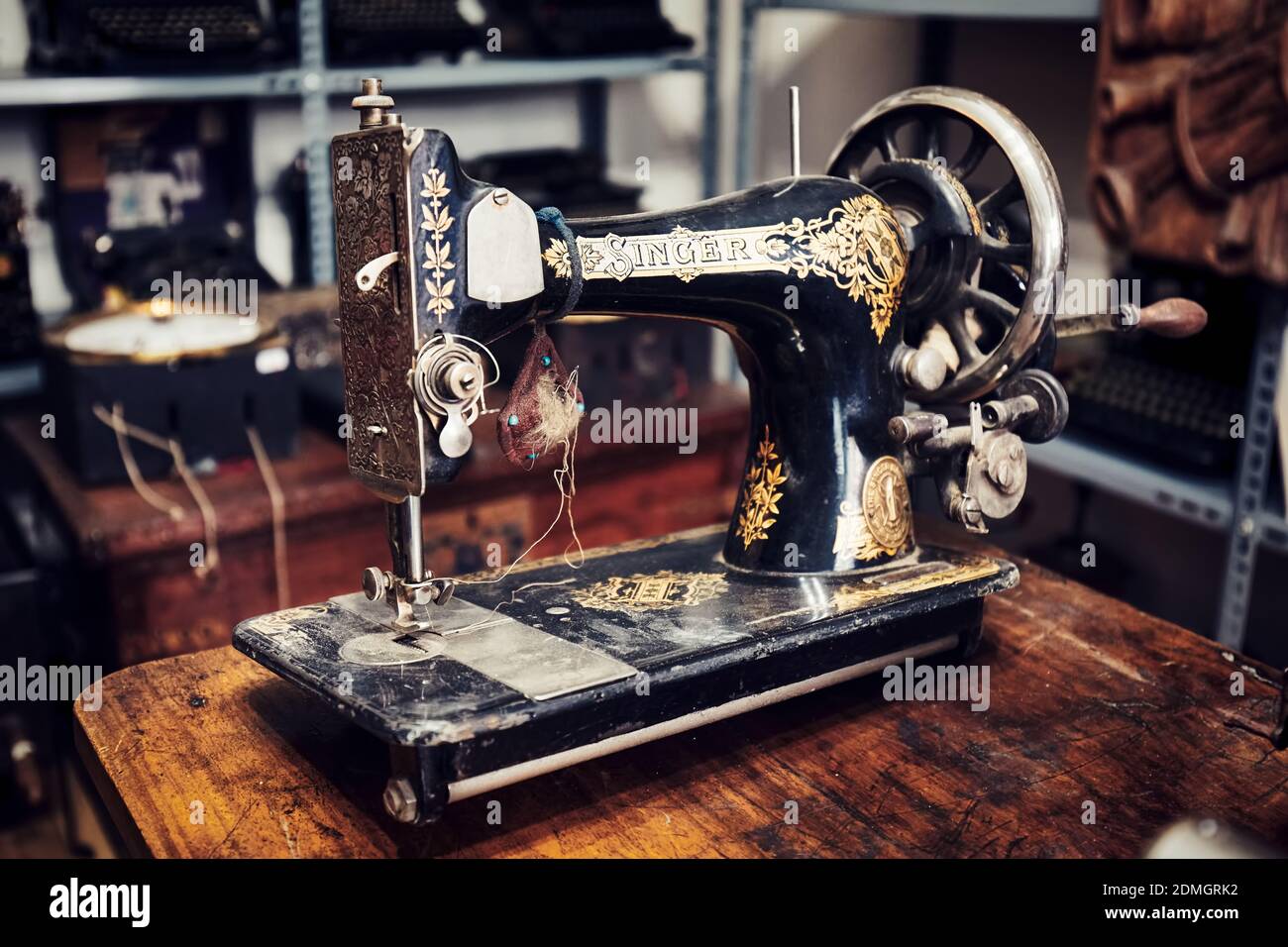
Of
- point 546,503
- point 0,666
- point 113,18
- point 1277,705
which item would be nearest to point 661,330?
point 546,503

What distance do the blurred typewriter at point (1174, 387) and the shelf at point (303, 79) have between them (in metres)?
1.28

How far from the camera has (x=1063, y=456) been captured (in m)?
2.58

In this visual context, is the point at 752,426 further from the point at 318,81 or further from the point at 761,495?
the point at 318,81

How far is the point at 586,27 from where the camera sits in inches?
120

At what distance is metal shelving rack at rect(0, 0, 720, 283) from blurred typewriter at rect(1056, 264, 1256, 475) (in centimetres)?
128

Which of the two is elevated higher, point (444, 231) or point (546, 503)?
point (444, 231)

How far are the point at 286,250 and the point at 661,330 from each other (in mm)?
987

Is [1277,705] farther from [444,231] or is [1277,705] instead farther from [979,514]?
[444,231]

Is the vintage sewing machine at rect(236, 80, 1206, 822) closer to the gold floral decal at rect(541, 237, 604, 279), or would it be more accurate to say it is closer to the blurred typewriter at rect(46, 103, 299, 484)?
the gold floral decal at rect(541, 237, 604, 279)

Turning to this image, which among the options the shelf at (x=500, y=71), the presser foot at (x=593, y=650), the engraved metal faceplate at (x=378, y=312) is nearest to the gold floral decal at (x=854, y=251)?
the presser foot at (x=593, y=650)

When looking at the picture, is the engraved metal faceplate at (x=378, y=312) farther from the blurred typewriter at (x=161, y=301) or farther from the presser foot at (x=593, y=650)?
the blurred typewriter at (x=161, y=301)

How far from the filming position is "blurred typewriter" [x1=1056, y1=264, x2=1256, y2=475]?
7.67ft

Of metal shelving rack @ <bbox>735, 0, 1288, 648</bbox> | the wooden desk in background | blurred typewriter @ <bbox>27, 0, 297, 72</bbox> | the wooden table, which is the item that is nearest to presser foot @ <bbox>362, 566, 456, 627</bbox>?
the wooden table

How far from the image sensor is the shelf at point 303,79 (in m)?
2.43
